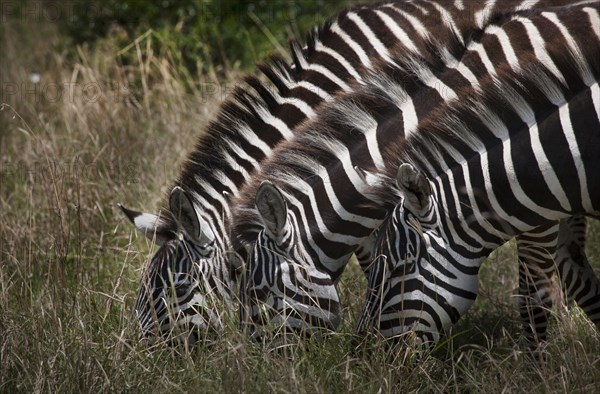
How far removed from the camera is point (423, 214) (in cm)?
402

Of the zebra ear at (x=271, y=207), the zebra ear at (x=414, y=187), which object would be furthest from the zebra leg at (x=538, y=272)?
the zebra ear at (x=271, y=207)

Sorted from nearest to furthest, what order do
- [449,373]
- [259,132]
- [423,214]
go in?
[423,214], [449,373], [259,132]

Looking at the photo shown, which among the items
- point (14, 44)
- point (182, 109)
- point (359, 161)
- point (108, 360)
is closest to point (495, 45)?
point (359, 161)

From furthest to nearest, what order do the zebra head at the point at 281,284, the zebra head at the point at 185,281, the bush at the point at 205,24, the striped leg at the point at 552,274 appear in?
the bush at the point at 205,24, the striped leg at the point at 552,274, the zebra head at the point at 185,281, the zebra head at the point at 281,284

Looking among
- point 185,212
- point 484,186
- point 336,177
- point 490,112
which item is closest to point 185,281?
point 185,212

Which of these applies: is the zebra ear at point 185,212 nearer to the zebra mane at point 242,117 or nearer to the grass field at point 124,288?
the zebra mane at point 242,117

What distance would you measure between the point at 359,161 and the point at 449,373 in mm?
1143

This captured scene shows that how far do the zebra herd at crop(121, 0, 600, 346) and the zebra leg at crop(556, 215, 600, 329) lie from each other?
0.06 ft

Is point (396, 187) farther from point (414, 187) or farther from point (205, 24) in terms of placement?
point (205, 24)

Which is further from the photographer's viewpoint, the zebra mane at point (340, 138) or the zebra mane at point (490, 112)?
the zebra mane at point (340, 138)

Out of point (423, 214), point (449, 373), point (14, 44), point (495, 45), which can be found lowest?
point (449, 373)

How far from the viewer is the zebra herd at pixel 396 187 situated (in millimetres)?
3990

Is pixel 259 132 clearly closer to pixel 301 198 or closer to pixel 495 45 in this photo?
pixel 301 198

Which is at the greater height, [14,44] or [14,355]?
[14,44]
